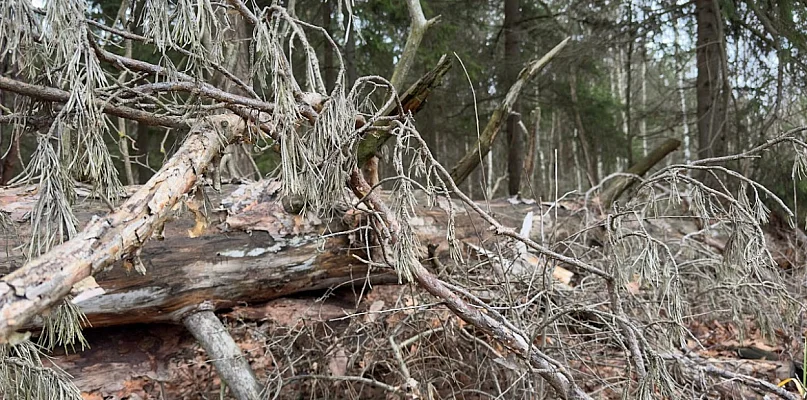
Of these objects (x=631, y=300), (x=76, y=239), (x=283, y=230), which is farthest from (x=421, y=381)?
(x=76, y=239)

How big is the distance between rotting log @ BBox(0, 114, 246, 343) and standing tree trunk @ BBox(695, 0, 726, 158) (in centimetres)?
602

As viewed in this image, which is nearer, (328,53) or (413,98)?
(413,98)

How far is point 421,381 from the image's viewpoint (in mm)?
3117

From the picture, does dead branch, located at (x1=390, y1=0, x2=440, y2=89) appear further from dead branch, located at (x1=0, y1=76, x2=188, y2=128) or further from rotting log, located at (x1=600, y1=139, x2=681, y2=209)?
rotting log, located at (x1=600, y1=139, x2=681, y2=209)

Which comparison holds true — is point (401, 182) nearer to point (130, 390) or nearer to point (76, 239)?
point (76, 239)

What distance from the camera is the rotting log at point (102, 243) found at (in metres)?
1.32

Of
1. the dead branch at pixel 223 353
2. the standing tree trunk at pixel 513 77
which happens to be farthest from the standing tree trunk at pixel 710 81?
the dead branch at pixel 223 353

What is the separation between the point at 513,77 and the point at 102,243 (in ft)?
27.2

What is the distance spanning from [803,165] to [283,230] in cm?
288

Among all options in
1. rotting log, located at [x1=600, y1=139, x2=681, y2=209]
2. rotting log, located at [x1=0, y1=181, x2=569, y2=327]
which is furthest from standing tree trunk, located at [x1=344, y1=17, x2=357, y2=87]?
rotting log, located at [x1=0, y1=181, x2=569, y2=327]

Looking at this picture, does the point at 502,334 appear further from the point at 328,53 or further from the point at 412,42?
the point at 328,53

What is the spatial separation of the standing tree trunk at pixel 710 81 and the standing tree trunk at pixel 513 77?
277 centimetres

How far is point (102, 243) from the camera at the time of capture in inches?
62.7

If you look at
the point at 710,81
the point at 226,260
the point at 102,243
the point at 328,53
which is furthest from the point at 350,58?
the point at 102,243
